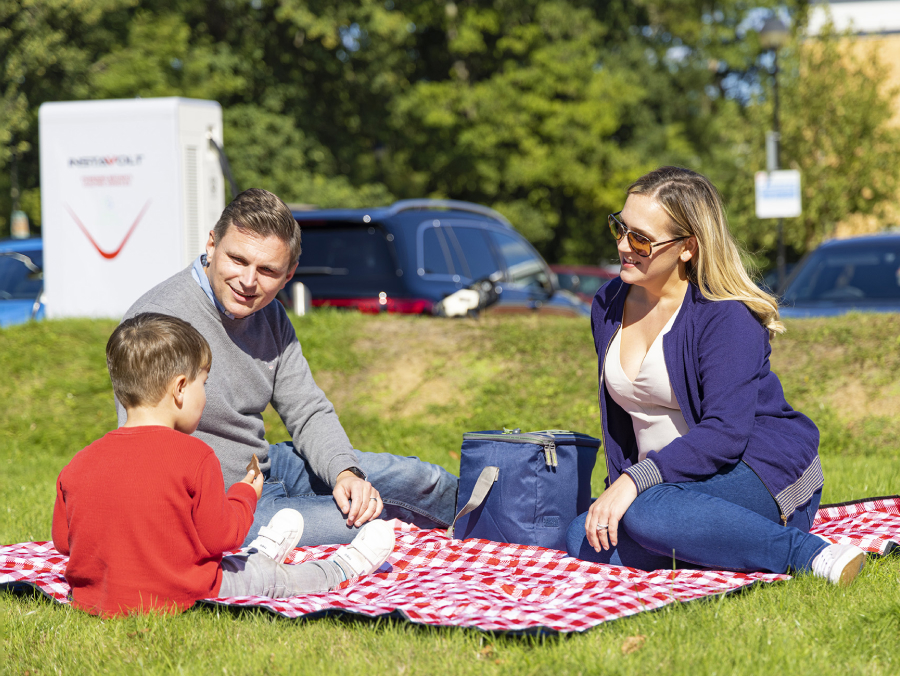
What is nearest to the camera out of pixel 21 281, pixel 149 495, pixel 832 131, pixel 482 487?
pixel 149 495

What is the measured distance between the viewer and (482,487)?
414 centimetres

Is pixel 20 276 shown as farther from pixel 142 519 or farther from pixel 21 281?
pixel 142 519

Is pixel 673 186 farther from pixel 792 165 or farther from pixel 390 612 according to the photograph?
pixel 792 165

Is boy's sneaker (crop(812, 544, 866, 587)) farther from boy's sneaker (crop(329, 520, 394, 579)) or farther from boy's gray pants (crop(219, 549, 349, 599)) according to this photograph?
boy's gray pants (crop(219, 549, 349, 599))

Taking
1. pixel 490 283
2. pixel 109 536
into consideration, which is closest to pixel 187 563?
pixel 109 536

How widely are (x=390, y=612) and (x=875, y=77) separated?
2255cm

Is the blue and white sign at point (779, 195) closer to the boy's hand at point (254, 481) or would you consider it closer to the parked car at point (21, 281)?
the parked car at point (21, 281)

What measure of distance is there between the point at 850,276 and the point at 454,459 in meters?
4.41

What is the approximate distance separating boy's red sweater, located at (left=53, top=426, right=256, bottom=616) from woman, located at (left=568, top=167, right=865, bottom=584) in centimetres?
138

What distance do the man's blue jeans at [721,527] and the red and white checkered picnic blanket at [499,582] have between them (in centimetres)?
8

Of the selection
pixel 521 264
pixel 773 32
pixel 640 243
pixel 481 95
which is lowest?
pixel 521 264

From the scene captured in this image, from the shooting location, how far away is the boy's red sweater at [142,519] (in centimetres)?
301

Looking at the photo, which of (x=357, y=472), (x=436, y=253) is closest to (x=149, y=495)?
(x=357, y=472)

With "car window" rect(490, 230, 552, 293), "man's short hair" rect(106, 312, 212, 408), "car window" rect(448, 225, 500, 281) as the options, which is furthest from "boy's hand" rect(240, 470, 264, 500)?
"car window" rect(490, 230, 552, 293)
